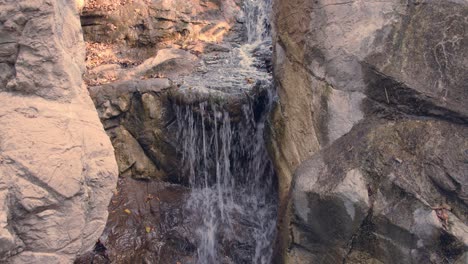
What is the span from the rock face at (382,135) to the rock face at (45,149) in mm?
2282

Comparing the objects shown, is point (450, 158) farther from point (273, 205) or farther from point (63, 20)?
point (63, 20)

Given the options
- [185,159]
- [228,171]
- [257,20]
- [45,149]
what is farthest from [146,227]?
[257,20]

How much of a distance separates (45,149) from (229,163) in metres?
4.21

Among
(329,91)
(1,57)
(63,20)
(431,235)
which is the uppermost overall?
(63,20)

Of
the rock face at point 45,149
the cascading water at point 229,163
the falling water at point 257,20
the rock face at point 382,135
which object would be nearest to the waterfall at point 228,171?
the cascading water at point 229,163

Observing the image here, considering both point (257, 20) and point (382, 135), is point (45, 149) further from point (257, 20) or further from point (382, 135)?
point (257, 20)

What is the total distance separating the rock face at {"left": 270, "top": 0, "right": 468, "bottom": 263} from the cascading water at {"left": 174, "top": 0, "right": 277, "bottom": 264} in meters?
1.67

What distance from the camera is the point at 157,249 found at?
6.15 metres

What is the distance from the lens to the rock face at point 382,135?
13.0ft

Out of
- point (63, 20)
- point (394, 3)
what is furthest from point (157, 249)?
point (394, 3)

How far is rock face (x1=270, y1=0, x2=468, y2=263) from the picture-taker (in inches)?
157

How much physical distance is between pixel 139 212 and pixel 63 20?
3.56 metres

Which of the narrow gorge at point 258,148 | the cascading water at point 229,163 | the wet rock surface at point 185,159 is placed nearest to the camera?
the narrow gorge at point 258,148

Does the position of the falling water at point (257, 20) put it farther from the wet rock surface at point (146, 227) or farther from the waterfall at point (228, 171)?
the wet rock surface at point (146, 227)
